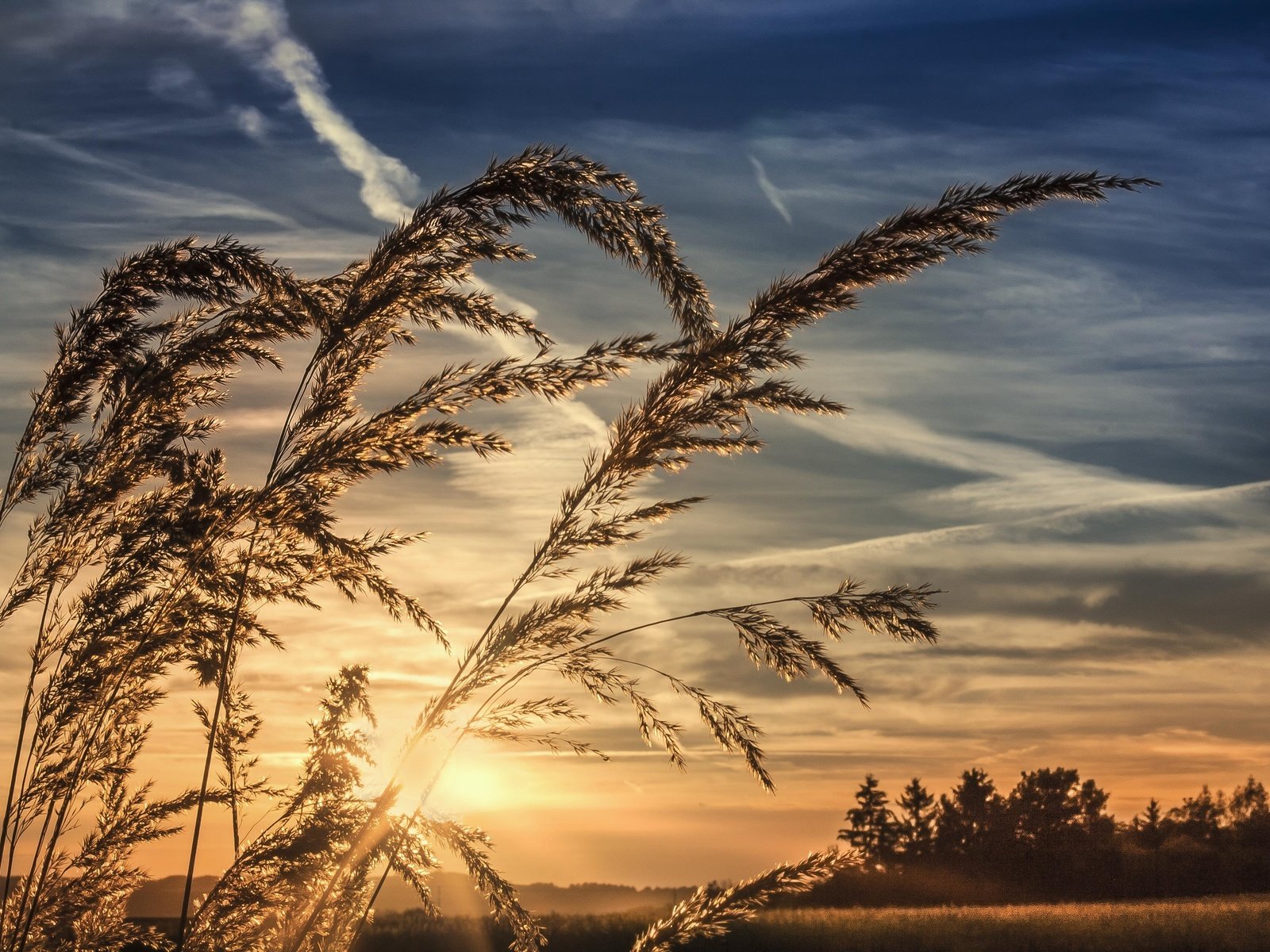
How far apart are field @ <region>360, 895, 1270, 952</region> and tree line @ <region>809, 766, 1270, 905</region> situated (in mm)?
10034

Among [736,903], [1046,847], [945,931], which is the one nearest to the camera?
[736,903]

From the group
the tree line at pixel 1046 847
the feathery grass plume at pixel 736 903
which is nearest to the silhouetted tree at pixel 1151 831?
the tree line at pixel 1046 847

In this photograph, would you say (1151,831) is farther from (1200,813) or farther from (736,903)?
(736,903)

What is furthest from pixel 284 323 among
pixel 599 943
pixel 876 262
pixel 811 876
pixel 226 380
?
pixel 599 943

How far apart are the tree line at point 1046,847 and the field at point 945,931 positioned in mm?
10034

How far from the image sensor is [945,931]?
26.6 meters

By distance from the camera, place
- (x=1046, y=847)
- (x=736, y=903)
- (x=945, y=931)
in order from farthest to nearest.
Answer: (x=1046, y=847)
(x=945, y=931)
(x=736, y=903)

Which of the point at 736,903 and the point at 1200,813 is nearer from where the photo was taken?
the point at 736,903

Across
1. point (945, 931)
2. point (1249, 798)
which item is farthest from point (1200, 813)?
point (945, 931)

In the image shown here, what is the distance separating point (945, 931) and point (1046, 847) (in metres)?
36.0

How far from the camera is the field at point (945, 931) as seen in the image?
24.4 m

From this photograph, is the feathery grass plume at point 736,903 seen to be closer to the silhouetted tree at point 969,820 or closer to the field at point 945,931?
the field at point 945,931

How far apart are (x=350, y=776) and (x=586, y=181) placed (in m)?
2.38

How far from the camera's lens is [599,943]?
29.0 metres
